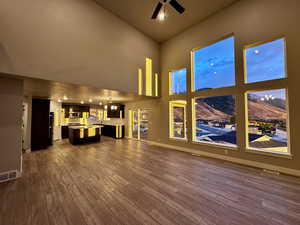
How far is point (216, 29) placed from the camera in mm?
4777

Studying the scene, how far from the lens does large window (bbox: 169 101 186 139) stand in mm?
6344

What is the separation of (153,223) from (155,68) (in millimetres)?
6224

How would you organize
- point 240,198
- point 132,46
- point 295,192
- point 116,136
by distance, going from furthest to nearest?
point 116,136
point 132,46
point 295,192
point 240,198

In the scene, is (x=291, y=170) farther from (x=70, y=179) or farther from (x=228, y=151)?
(x=70, y=179)

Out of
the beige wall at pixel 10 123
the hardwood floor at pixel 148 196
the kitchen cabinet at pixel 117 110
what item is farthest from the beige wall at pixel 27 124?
the kitchen cabinet at pixel 117 110

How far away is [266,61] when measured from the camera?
3816 mm

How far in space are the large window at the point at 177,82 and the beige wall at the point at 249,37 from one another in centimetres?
30

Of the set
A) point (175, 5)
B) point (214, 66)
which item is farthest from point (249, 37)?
point (175, 5)

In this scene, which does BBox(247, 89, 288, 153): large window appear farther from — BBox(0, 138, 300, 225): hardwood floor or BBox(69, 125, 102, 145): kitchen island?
BBox(69, 125, 102, 145): kitchen island

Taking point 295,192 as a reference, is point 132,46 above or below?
above

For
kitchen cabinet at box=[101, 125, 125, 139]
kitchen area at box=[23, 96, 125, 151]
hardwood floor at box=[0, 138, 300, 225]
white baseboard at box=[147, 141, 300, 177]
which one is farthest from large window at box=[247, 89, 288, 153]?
kitchen area at box=[23, 96, 125, 151]

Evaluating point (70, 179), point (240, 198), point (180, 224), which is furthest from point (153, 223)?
point (70, 179)

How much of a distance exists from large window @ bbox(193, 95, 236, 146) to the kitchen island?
584cm

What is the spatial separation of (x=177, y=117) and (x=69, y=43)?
534 cm
